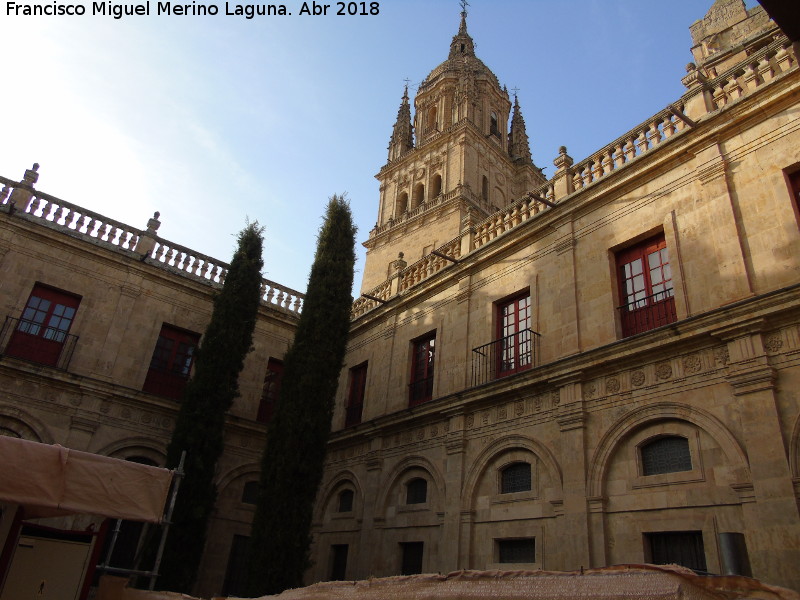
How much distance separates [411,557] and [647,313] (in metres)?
6.87

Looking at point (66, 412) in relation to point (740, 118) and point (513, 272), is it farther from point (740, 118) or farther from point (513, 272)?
point (740, 118)

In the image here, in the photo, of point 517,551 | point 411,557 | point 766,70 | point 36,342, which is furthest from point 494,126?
point 517,551

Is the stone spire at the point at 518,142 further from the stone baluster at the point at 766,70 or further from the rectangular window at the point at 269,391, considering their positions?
the stone baluster at the point at 766,70

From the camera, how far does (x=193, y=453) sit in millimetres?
13461

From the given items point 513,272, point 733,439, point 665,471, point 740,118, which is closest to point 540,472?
point 665,471

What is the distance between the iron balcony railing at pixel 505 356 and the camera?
37.1 ft

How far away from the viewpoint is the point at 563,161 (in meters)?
12.5

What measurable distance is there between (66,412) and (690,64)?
52.1 ft

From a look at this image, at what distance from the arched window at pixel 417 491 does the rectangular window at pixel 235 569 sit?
5087 mm

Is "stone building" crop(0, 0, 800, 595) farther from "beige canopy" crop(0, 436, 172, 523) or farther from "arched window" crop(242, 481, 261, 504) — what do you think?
"beige canopy" crop(0, 436, 172, 523)

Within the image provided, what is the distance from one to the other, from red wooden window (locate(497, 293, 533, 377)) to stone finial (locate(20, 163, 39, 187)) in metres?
12.9

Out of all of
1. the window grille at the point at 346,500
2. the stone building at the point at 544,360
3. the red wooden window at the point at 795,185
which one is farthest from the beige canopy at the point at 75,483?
the window grille at the point at 346,500

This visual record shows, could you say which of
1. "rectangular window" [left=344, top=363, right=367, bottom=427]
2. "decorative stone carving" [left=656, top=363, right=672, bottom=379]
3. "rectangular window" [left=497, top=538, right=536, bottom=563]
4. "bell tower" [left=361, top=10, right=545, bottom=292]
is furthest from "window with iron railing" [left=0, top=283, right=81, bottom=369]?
"decorative stone carving" [left=656, top=363, right=672, bottom=379]

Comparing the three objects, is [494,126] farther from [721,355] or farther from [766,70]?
[721,355]
